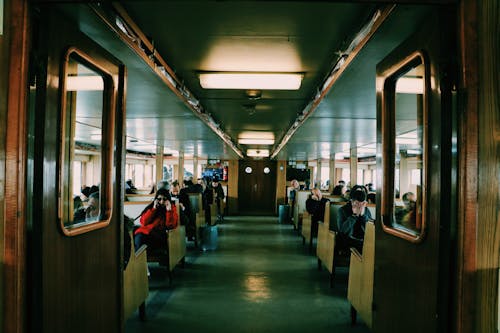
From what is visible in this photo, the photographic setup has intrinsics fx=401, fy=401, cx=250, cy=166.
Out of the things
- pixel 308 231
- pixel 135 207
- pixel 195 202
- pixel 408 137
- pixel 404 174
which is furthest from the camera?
pixel 404 174

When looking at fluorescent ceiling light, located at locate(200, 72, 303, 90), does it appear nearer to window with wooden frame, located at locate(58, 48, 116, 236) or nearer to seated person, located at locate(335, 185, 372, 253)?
window with wooden frame, located at locate(58, 48, 116, 236)

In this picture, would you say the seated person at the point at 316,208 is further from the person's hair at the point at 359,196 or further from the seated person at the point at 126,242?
the seated person at the point at 126,242

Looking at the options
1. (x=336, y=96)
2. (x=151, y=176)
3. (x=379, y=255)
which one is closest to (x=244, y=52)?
(x=336, y=96)

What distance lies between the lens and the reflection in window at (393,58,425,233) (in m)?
2.43

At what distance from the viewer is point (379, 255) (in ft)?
8.50

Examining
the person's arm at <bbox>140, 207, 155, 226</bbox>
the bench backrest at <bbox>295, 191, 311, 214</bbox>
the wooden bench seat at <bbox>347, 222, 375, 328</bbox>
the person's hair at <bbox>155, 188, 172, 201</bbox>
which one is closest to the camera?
the wooden bench seat at <bbox>347, 222, 375, 328</bbox>

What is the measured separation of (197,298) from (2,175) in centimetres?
389

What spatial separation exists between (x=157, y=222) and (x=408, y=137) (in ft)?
20.8

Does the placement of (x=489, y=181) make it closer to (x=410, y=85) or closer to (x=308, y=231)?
(x=410, y=85)

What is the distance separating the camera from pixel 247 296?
17.3ft

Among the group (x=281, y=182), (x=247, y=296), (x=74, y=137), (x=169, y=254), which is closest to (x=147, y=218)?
(x=169, y=254)

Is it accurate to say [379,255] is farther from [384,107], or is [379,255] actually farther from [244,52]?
[244,52]

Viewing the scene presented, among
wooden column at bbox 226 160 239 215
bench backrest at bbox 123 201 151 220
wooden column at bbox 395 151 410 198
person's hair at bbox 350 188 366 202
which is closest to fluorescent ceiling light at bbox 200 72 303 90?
person's hair at bbox 350 188 366 202

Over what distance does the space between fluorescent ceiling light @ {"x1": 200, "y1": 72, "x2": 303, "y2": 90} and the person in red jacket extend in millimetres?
2498
